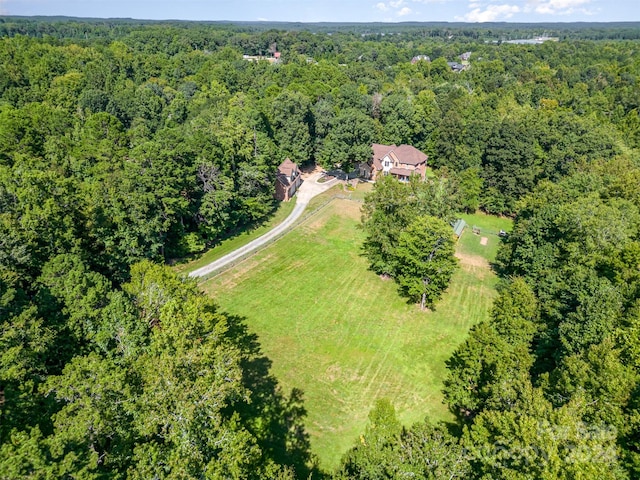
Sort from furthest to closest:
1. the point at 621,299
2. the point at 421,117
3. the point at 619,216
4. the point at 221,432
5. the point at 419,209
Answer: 1. the point at 421,117
2. the point at 419,209
3. the point at 619,216
4. the point at 621,299
5. the point at 221,432

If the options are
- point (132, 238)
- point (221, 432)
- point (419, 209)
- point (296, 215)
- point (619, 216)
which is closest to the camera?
point (221, 432)

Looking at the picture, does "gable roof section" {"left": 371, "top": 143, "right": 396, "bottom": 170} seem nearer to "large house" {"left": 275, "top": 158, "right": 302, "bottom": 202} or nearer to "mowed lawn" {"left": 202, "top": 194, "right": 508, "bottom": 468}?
"large house" {"left": 275, "top": 158, "right": 302, "bottom": 202}

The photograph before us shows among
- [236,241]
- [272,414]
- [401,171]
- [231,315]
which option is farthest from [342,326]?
[401,171]

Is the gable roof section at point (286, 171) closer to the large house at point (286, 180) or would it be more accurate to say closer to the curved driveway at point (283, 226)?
the large house at point (286, 180)

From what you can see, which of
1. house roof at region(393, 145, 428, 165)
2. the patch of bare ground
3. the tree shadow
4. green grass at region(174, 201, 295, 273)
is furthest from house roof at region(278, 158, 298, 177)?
the tree shadow

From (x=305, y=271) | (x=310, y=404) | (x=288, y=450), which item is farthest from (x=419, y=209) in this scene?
(x=288, y=450)

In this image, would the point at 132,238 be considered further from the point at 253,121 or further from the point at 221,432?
the point at 253,121

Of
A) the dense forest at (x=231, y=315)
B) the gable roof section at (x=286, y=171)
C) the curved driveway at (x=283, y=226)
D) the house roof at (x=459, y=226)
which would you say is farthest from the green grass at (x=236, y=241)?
the house roof at (x=459, y=226)
